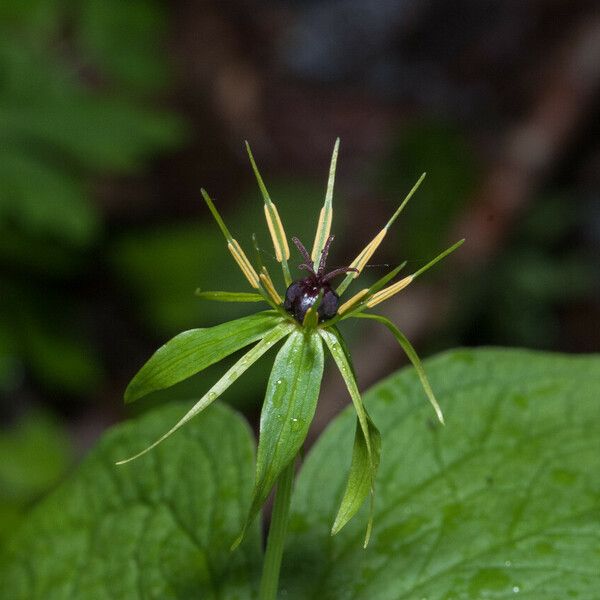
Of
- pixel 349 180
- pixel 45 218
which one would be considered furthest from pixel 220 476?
pixel 349 180

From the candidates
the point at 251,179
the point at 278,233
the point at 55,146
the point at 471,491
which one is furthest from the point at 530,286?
the point at 278,233

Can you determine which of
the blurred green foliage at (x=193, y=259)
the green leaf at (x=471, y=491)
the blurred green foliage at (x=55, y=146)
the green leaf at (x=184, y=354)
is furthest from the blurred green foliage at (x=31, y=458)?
the green leaf at (x=184, y=354)

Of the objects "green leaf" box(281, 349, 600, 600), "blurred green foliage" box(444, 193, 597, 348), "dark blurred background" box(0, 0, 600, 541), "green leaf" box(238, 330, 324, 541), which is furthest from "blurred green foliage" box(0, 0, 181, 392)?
"green leaf" box(238, 330, 324, 541)

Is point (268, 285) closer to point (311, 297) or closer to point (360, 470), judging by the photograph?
point (311, 297)

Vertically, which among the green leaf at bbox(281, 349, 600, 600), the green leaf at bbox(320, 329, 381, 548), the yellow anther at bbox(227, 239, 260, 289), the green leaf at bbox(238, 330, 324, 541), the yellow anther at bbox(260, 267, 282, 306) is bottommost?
the green leaf at bbox(281, 349, 600, 600)

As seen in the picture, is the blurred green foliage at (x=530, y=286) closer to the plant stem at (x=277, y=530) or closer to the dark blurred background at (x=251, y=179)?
the dark blurred background at (x=251, y=179)

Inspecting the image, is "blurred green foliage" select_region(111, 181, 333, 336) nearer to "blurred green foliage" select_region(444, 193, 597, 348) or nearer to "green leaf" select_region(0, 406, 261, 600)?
"blurred green foliage" select_region(444, 193, 597, 348)
